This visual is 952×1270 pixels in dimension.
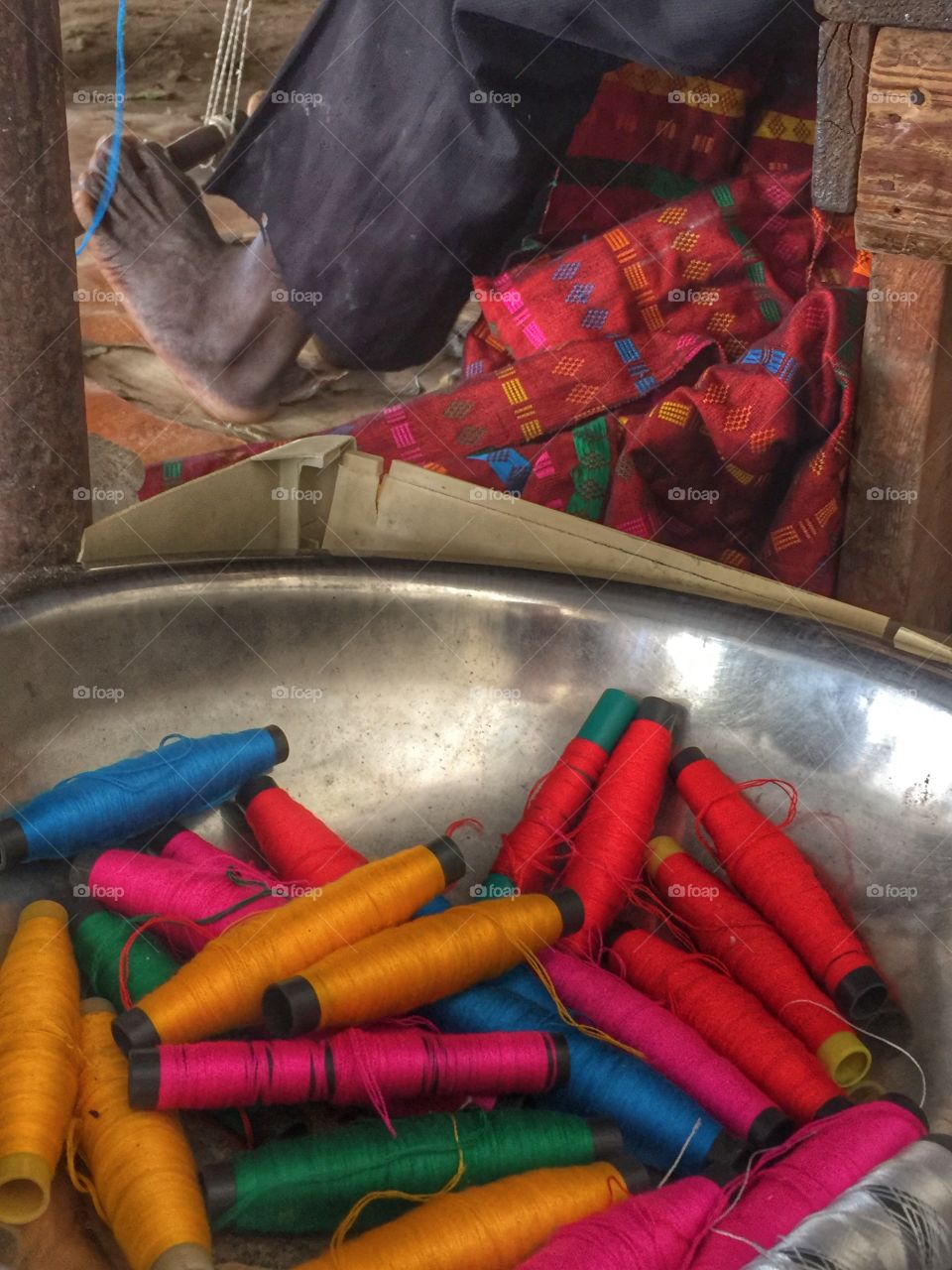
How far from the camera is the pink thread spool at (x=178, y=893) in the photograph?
1.25 metres

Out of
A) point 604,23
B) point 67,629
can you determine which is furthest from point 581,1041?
point 604,23

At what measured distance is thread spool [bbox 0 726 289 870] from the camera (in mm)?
1277

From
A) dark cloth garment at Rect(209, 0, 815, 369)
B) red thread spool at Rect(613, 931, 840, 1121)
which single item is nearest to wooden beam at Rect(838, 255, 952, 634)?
dark cloth garment at Rect(209, 0, 815, 369)

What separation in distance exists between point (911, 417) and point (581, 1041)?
948mm

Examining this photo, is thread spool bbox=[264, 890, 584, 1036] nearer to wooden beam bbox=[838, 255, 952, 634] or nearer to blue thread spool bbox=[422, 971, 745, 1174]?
blue thread spool bbox=[422, 971, 745, 1174]

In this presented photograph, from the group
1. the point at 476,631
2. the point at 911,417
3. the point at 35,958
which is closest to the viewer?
the point at 35,958

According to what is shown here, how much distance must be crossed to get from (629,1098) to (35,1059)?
0.44 meters

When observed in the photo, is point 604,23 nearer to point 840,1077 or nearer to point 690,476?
point 690,476

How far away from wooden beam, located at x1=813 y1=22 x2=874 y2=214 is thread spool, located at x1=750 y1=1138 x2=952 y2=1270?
39.6 inches

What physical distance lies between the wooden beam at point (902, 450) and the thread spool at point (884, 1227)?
1.11m

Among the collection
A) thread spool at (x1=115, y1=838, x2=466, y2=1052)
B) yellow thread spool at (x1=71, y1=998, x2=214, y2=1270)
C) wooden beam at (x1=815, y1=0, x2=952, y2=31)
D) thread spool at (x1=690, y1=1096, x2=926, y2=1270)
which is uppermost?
Result: wooden beam at (x1=815, y1=0, x2=952, y2=31)

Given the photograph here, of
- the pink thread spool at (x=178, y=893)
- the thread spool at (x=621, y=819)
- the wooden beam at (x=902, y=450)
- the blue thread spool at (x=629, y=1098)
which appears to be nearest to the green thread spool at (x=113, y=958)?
the pink thread spool at (x=178, y=893)

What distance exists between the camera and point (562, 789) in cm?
141

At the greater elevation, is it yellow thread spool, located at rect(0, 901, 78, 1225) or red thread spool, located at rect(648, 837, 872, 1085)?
yellow thread spool, located at rect(0, 901, 78, 1225)
